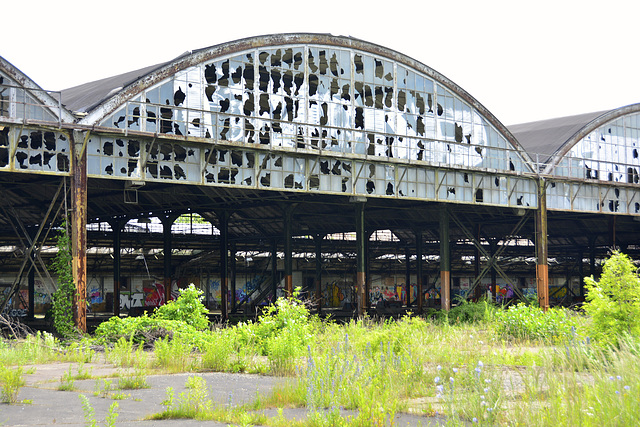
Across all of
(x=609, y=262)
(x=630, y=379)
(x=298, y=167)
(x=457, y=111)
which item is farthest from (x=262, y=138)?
(x=630, y=379)

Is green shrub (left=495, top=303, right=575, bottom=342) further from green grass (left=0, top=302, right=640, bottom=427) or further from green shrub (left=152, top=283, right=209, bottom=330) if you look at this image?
green shrub (left=152, top=283, right=209, bottom=330)

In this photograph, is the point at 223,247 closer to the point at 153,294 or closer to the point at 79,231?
the point at 79,231

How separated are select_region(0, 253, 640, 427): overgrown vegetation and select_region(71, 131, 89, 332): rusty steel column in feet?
5.27

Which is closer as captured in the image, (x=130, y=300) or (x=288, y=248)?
(x=288, y=248)

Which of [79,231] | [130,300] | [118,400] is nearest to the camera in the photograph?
[118,400]

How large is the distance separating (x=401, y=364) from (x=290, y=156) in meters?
16.9

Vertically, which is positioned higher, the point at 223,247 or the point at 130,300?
the point at 223,247

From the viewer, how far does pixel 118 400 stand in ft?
41.3

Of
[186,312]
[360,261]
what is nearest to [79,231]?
[186,312]

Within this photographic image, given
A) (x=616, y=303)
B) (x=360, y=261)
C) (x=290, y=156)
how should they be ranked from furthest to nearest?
1. (x=360, y=261)
2. (x=290, y=156)
3. (x=616, y=303)

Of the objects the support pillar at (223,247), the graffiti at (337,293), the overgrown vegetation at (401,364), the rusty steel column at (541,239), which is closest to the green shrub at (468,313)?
the rusty steel column at (541,239)

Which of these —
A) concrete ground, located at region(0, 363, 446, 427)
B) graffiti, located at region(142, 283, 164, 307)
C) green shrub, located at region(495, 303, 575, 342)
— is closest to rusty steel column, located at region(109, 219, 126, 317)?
graffiti, located at region(142, 283, 164, 307)

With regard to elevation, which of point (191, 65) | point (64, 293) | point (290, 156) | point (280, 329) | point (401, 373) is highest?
point (191, 65)

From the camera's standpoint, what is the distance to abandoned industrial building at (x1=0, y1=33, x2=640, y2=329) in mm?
24781
